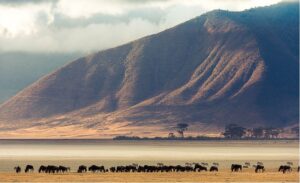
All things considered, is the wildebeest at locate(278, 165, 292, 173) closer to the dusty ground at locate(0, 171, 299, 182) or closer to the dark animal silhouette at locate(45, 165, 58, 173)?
the dusty ground at locate(0, 171, 299, 182)

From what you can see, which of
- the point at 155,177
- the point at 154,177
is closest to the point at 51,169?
the point at 154,177

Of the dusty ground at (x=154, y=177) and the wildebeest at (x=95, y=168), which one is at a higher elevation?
the wildebeest at (x=95, y=168)

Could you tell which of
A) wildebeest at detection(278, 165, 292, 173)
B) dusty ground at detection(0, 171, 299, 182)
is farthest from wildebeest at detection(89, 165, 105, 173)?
wildebeest at detection(278, 165, 292, 173)

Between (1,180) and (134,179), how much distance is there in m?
11.0

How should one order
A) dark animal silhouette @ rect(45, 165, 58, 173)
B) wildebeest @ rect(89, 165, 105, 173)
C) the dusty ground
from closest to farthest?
the dusty ground, dark animal silhouette @ rect(45, 165, 58, 173), wildebeest @ rect(89, 165, 105, 173)

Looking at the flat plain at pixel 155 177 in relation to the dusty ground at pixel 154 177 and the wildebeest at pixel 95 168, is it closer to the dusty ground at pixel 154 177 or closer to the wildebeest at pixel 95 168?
the dusty ground at pixel 154 177

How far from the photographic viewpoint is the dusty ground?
7062 centimetres

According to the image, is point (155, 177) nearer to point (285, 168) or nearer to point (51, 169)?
point (51, 169)

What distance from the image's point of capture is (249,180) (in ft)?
231

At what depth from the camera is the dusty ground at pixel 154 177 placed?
2781 inches

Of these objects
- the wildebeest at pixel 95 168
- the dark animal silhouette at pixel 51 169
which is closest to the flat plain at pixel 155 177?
the dark animal silhouette at pixel 51 169

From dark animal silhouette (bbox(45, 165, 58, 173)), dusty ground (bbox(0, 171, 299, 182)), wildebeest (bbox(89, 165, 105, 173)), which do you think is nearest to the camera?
dusty ground (bbox(0, 171, 299, 182))

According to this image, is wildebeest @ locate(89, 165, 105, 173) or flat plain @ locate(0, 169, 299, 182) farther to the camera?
wildebeest @ locate(89, 165, 105, 173)

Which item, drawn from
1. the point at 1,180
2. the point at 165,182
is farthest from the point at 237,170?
the point at 1,180
